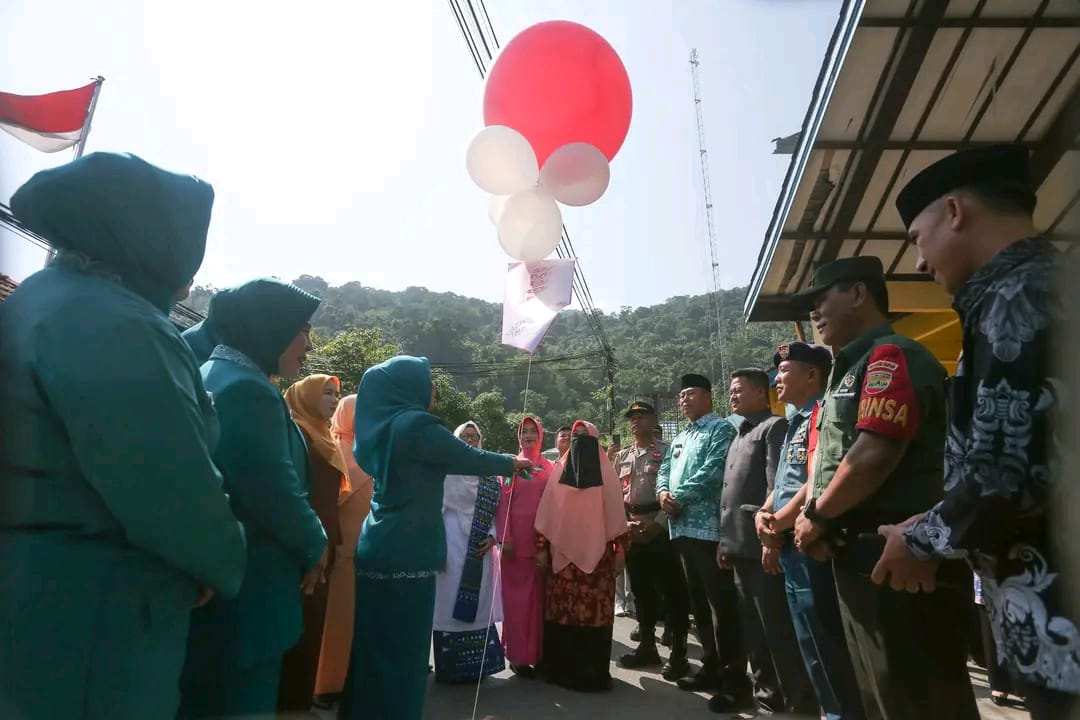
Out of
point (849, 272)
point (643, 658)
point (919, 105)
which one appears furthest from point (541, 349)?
point (849, 272)

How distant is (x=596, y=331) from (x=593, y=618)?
14.5 metres

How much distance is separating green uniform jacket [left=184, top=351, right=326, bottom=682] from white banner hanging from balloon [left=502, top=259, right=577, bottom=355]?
1.97 m

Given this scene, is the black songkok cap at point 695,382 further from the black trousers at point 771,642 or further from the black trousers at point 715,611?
the black trousers at point 771,642

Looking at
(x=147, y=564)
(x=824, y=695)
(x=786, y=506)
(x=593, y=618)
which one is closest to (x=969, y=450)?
(x=786, y=506)

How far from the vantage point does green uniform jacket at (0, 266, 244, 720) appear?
1146mm

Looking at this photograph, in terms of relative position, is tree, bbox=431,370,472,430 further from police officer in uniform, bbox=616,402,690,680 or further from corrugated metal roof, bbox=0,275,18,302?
corrugated metal roof, bbox=0,275,18,302

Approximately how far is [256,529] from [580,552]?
282 cm

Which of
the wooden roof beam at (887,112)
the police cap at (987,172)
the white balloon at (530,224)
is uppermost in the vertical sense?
the wooden roof beam at (887,112)

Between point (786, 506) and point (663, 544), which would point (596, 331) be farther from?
point (786, 506)

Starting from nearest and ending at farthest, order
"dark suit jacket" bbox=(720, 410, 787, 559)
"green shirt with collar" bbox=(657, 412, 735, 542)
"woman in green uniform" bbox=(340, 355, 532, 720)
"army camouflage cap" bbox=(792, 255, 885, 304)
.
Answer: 1. "army camouflage cap" bbox=(792, 255, 885, 304)
2. "woman in green uniform" bbox=(340, 355, 532, 720)
3. "dark suit jacket" bbox=(720, 410, 787, 559)
4. "green shirt with collar" bbox=(657, 412, 735, 542)

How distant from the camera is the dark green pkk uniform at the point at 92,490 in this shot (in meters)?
1.15

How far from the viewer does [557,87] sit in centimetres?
387

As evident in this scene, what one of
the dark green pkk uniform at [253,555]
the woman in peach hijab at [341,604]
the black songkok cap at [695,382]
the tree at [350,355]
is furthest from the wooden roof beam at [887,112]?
the tree at [350,355]

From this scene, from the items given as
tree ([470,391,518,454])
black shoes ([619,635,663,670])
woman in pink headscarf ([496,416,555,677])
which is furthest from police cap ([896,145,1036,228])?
tree ([470,391,518,454])
